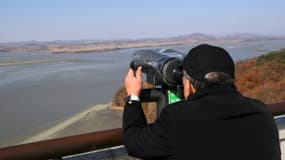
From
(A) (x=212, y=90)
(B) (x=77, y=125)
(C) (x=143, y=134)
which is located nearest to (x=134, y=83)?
(C) (x=143, y=134)


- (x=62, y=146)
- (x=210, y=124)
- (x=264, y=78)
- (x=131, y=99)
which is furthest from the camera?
(x=264, y=78)

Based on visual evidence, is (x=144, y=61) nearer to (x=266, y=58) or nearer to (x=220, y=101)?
(x=220, y=101)

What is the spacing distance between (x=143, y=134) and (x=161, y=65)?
384 mm

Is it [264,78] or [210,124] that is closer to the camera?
[210,124]

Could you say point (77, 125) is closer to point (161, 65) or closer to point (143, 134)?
point (161, 65)

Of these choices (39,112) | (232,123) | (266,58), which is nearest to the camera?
(232,123)

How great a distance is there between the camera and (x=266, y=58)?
72.2ft

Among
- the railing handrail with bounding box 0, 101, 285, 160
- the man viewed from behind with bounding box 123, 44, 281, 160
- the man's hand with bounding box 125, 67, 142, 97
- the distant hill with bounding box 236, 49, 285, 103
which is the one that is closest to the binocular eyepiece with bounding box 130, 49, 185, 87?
the man's hand with bounding box 125, 67, 142, 97

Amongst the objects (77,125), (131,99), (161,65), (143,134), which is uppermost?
(161,65)

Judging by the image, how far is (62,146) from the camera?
95.1 inches

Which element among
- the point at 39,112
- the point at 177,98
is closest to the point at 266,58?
the point at 39,112

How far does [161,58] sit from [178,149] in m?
0.52

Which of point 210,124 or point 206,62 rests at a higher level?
point 206,62

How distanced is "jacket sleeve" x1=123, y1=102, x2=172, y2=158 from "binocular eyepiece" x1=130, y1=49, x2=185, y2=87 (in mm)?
205
